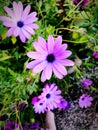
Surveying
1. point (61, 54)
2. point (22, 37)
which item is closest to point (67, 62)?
point (61, 54)

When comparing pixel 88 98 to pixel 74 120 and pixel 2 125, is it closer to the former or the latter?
pixel 74 120

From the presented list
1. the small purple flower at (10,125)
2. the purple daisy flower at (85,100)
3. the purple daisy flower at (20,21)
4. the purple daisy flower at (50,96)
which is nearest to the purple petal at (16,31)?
the purple daisy flower at (20,21)

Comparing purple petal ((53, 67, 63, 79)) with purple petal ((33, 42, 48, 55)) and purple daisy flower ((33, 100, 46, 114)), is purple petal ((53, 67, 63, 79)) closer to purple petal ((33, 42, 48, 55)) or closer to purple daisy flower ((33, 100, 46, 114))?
purple petal ((33, 42, 48, 55))

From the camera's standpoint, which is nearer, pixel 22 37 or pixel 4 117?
pixel 22 37

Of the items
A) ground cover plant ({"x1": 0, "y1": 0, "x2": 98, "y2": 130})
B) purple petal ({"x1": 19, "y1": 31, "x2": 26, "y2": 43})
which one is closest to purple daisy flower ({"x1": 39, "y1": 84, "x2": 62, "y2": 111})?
ground cover plant ({"x1": 0, "y1": 0, "x2": 98, "y2": 130})

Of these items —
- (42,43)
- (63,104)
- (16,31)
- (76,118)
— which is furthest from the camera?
(76,118)

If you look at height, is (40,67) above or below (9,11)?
below

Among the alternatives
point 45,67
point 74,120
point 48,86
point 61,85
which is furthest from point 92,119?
point 45,67

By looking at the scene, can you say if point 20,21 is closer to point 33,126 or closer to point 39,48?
point 39,48
